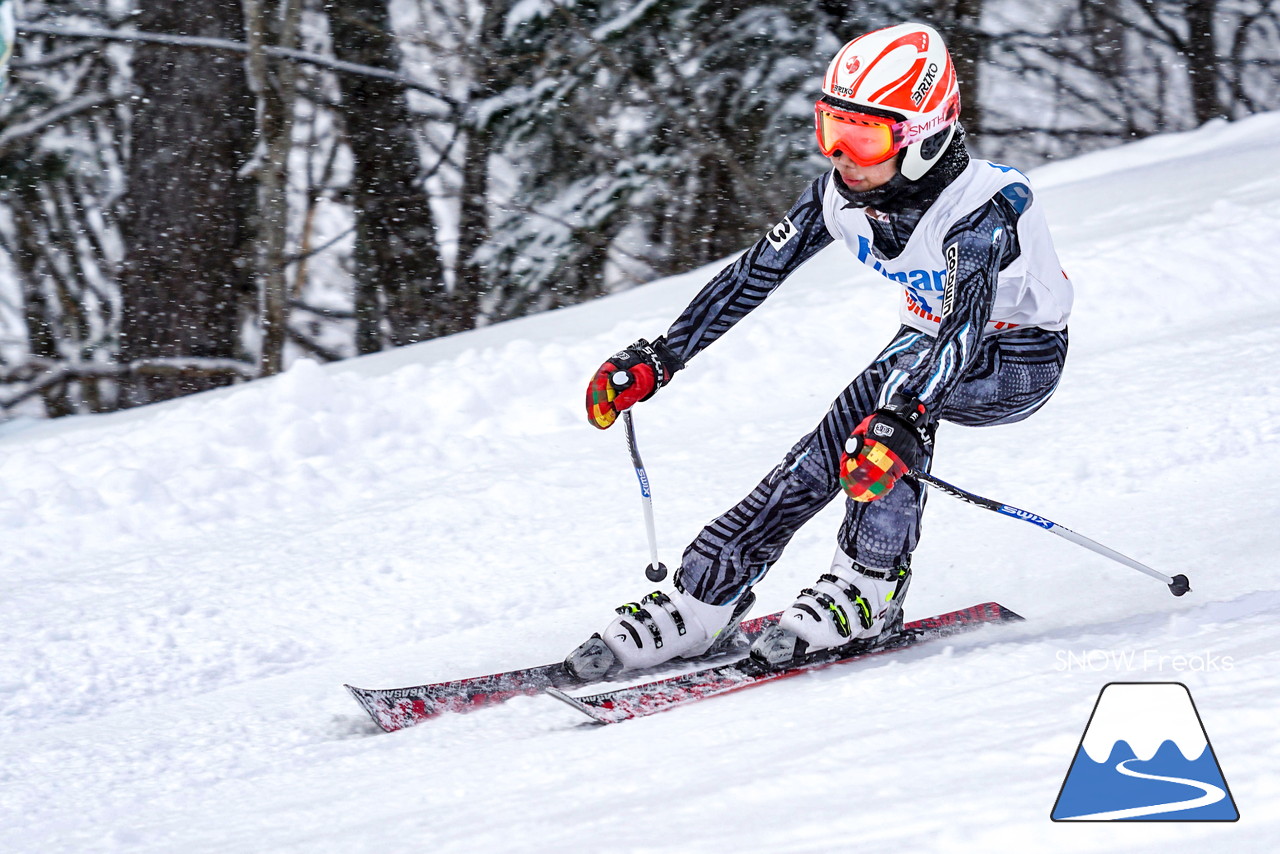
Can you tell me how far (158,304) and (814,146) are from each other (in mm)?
5350

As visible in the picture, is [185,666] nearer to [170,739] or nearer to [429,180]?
[170,739]

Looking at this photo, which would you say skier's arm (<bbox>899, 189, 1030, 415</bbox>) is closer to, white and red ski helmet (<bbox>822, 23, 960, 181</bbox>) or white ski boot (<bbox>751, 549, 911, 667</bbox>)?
white and red ski helmet (<bbox>822, 23, 960, 181</bbox>)

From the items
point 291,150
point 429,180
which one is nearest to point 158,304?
point 291,150

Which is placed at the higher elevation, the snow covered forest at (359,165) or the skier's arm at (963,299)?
the snow covered forest at (359,165)

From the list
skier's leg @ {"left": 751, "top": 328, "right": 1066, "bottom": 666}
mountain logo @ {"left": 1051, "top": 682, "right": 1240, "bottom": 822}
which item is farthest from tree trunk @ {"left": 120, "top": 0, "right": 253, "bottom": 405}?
mountain logo @ {"left": 1051, "top": 682, "right": 1240, "bottom": 822}

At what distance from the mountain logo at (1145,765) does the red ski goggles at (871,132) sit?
1.23 meters

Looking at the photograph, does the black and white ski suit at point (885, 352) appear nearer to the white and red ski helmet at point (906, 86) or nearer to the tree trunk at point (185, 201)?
the white and red ski helmet at point (906, 86)

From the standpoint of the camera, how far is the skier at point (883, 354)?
2590mm

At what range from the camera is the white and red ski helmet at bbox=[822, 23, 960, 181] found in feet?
8.55

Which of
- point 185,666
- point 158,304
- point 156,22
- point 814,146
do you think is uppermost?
point 156,22

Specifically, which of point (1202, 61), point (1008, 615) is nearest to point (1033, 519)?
point (1008, 615)

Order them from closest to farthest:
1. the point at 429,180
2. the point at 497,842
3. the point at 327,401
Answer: the point at 497,842
the point at 327,401
the point at 429,180

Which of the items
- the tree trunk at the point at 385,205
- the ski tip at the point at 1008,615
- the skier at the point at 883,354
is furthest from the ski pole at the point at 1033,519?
the tree trunk at the point at 385,205

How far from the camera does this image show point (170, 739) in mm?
2742
